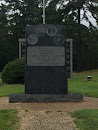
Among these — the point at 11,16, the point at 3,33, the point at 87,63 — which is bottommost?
the point at 87,63

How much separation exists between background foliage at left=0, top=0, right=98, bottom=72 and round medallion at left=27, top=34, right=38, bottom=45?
1840cm

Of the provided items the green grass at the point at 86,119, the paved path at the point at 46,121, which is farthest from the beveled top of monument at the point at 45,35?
the green grass at the point at 86,119

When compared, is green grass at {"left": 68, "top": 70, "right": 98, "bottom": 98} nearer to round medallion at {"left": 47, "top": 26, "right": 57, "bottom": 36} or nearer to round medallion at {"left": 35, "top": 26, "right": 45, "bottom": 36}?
round medallion at {"left": 47, "top": 26, "right": 57, "bottom": 36}

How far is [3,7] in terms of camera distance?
1527 inches

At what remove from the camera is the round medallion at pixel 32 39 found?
298 inches

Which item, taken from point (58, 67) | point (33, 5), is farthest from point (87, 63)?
point (58, 67)

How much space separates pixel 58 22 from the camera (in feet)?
87.0

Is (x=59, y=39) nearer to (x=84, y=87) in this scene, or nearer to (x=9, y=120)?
(x=9, y=120)

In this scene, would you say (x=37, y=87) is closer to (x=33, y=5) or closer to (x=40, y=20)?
(x=40, y=20)

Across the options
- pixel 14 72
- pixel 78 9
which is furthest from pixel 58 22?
pixel 14 72

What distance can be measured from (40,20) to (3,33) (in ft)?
37.1

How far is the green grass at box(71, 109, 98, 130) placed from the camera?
4.54 meters

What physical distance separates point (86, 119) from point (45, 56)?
3.04 metres

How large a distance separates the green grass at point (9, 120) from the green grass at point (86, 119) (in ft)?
4.41
